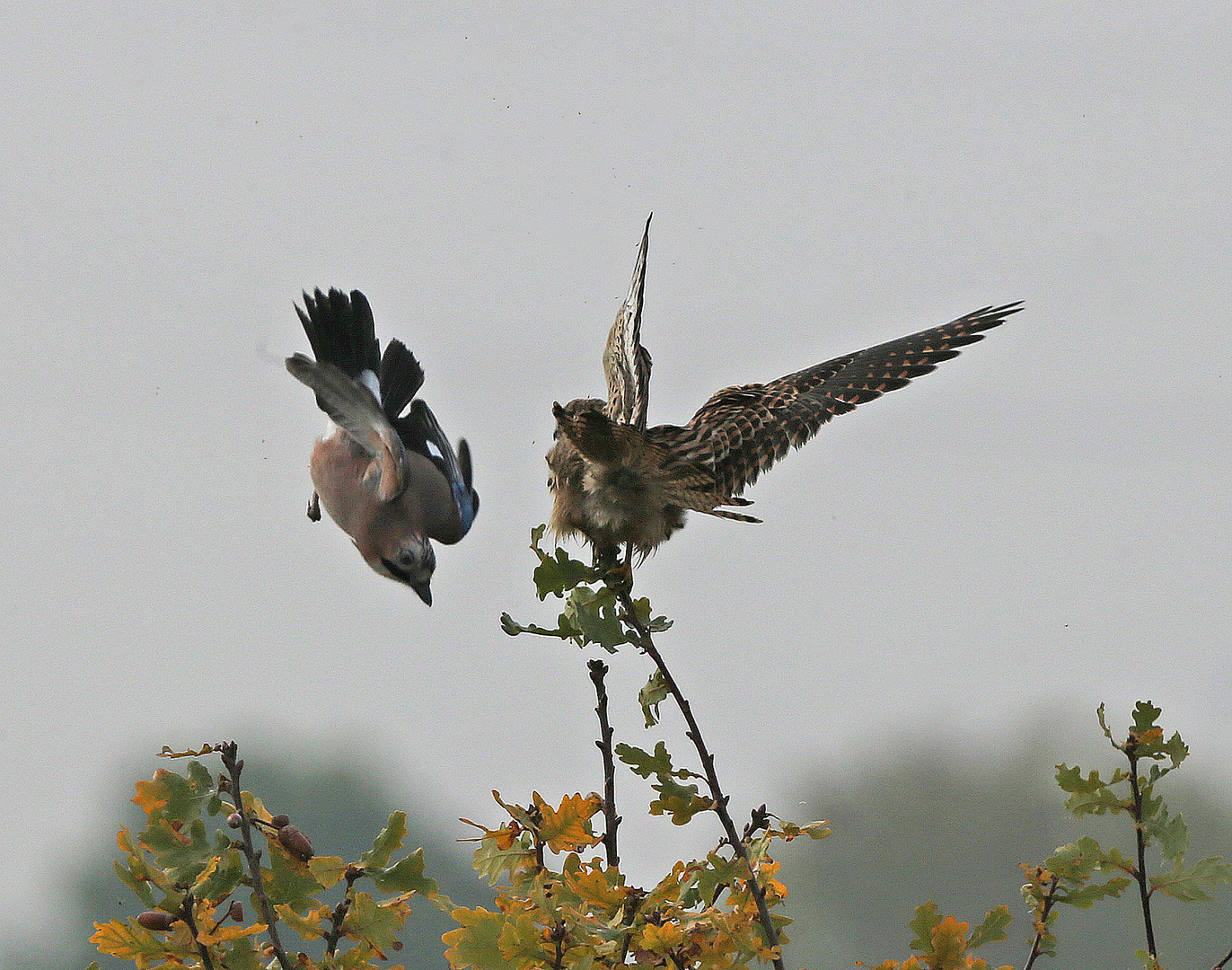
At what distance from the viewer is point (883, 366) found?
140 inches

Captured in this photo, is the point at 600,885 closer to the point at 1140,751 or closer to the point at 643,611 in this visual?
the point at 643,611

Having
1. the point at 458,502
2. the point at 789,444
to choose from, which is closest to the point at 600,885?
the point at 789,444

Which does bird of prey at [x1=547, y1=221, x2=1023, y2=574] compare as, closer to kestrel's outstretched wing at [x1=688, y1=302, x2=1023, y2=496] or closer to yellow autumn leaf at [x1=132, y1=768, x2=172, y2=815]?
kestrel's outstretched wing at [x1=688, y1=302, x2=1023, y2=496]

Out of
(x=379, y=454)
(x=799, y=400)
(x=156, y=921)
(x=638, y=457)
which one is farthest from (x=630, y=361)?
(x=379, y=454)

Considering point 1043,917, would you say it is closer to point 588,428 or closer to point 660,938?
point 660,938

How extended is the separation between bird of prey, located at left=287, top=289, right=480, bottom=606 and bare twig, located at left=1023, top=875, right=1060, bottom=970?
2.10 m

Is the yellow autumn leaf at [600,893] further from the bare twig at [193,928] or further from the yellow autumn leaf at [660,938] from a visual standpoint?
the bare twig at [193,928]

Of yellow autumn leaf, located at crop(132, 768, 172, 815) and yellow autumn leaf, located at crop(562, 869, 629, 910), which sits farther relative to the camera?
yellow autumn leaf, located at crop(132, 768, 172, 815)

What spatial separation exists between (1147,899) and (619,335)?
1318mm

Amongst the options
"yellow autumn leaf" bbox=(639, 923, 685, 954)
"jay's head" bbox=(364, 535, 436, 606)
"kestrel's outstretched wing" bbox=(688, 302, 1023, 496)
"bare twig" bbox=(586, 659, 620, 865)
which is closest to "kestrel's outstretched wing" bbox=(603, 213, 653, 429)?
"kestrel's outstretched wing" bbox=(688, 302, 1023, 496)

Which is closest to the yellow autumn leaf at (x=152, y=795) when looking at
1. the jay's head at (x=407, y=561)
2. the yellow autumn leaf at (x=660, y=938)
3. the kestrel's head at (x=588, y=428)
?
the yellow autumn leaf at (x=660, y=938)

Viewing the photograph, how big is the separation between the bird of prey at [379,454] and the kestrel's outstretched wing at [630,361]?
1.00m

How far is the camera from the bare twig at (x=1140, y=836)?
186 centimetres

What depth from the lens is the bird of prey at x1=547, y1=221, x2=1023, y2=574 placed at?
7.88 ft
